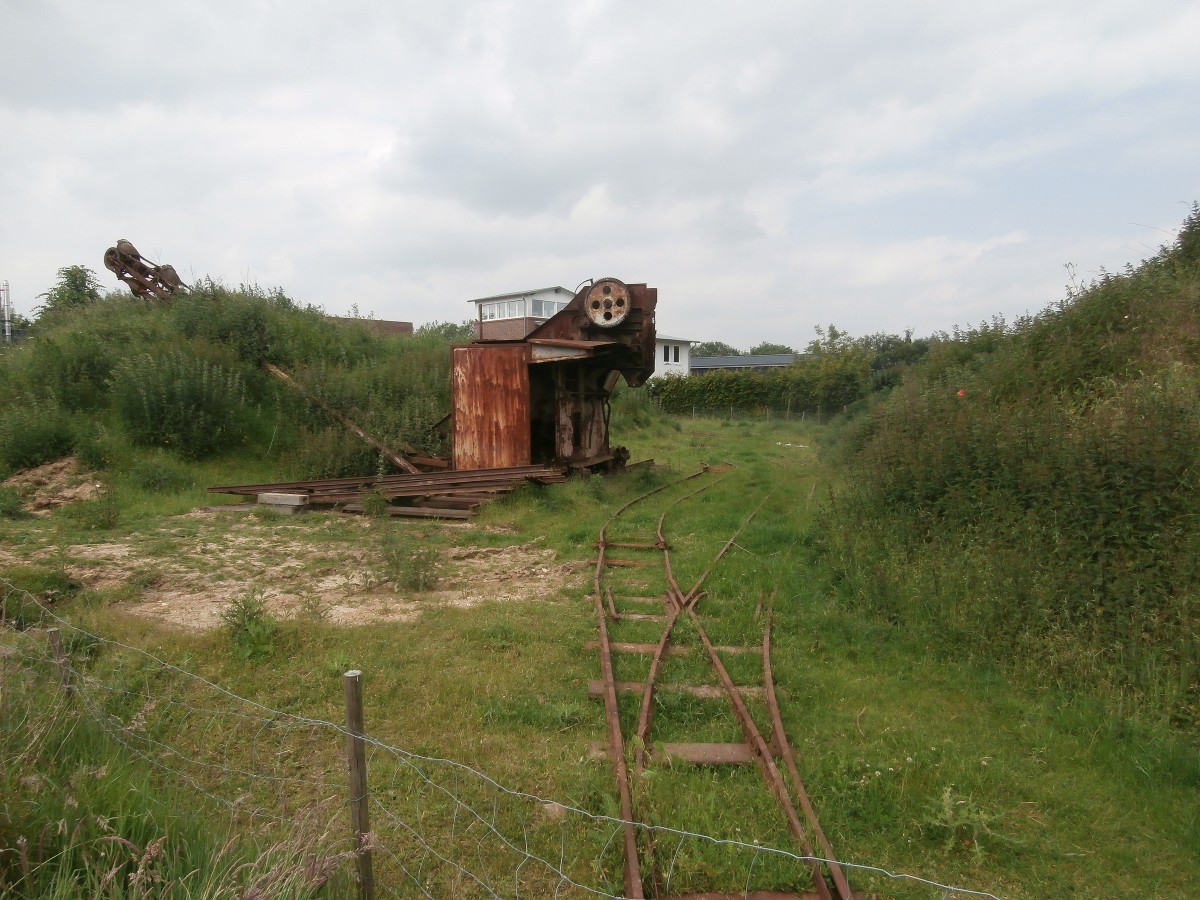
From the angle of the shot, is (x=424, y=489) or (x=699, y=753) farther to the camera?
(x=424, y=489)

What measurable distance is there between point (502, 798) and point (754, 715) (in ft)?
5.99

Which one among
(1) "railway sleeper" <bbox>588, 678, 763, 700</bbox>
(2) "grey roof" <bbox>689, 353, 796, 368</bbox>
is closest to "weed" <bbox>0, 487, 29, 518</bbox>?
(1) "railway sleeper" <bbox>588, 678, 763, 700</bbox>

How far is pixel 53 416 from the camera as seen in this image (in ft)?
45.8

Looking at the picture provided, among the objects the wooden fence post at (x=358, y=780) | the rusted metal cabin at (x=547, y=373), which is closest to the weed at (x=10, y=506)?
the rusted metal cabin at (x=547, y=373)

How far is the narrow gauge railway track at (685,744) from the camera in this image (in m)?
3.32

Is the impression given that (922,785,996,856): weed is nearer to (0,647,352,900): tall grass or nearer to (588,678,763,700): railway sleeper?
(588,678,763,700): railway sleeper

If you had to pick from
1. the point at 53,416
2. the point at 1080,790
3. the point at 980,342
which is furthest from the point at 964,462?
the point at 53,416

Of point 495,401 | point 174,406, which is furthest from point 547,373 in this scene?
point 174,406

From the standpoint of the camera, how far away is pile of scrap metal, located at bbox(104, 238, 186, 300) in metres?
20.1

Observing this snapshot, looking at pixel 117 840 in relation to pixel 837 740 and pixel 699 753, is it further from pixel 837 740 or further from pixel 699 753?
pixel 837 740

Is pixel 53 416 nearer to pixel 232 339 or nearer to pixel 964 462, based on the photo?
pixel 232 339

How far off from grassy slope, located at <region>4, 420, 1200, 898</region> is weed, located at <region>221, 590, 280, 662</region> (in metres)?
0.10

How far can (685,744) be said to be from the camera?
4500 mm

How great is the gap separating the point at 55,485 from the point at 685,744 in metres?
13.0
